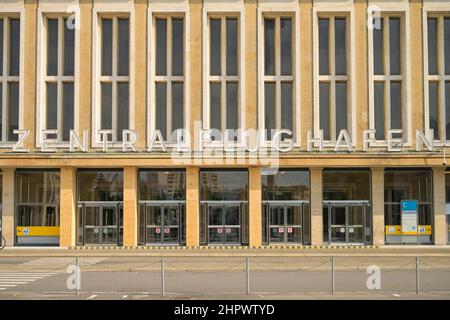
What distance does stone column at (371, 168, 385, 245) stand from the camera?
117 ft

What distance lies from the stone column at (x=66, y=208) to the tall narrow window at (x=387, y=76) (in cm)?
1879

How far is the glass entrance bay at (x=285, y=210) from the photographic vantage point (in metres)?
36.1

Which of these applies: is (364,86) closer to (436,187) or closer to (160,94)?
(436,187)

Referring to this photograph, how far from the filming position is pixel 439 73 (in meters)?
36.3

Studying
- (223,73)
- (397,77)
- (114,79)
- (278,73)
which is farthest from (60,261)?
(397,77)

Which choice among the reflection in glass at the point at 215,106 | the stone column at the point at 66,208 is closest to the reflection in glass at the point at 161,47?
the reflection in glass at the point at 215,106

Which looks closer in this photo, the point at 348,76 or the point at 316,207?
the point at 316,207

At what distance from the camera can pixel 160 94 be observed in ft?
120

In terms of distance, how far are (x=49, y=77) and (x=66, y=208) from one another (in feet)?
26.9

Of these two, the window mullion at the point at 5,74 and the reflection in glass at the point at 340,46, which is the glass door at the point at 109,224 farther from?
the reflection in glass at the point at 340,46

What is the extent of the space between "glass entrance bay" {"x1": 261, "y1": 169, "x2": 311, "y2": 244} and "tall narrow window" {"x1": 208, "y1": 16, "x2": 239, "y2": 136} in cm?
433

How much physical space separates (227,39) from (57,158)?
41.4 feet

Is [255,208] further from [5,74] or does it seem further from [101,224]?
[5,74]

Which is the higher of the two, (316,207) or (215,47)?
(215,47)
